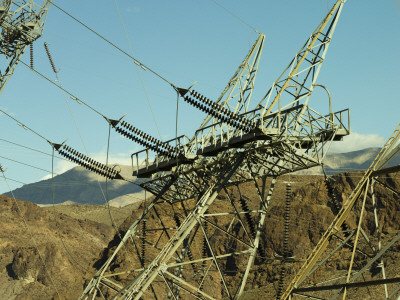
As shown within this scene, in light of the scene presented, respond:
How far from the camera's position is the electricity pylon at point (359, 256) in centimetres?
2223

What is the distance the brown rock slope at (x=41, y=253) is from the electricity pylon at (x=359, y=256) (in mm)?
35105


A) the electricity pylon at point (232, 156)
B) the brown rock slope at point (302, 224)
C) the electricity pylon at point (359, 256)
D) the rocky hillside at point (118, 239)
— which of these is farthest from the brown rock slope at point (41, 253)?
the electricity pylon at point (232, 156)

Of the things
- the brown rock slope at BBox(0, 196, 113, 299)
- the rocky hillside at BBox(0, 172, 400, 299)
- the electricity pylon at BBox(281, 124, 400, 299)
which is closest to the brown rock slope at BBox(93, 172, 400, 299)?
the rocky hillside at BBox(0, 172, 400, 299)

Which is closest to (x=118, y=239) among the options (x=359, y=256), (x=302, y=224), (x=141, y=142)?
(x=302, y=224)

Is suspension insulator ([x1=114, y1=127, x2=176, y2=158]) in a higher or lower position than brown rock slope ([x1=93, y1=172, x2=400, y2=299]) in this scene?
lower

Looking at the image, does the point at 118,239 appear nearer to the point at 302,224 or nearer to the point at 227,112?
the point at 302,224

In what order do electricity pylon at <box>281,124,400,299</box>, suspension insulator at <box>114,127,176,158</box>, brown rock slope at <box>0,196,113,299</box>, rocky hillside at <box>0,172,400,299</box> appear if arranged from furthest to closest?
brown rock slope at <box>0,196,113,299</box>, rocky hillside at <box>0,172,400,299</box>, suspension insulator at <box>114,127,176,158</box>, electricity pylon at <box>281,124,400,299</box>

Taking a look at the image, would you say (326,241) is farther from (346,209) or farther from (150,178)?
(150,178)

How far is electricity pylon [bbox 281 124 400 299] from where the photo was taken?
22234 mm

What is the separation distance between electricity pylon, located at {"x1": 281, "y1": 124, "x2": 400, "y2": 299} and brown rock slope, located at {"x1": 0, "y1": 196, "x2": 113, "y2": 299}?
35.1 meters

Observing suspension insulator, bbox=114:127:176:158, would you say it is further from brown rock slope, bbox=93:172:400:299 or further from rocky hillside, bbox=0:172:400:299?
brown rock slope, bbox=93:172:400:299

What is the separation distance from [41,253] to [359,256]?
51831 mm

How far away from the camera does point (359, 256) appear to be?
75000mm

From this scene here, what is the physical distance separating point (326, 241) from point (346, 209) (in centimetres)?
139
